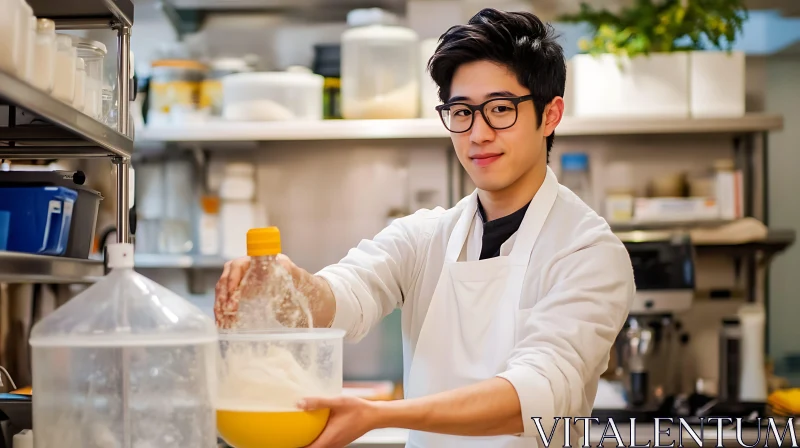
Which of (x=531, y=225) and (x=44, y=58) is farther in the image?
(x=531, y=225)

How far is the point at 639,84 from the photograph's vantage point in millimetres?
3141

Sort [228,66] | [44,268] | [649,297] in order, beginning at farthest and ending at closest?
1. [228,66]
2. [649,297]
3. [44,268]

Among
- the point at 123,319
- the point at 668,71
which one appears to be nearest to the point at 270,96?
the point at 668,71

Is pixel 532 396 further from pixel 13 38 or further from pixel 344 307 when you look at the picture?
pixel 13 38

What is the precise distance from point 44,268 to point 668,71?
236 centimetres

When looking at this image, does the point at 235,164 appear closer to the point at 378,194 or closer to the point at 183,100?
the point at 183,100

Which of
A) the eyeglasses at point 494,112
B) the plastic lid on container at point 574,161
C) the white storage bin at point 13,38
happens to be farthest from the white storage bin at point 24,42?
the plastic lid on container at point 574,161

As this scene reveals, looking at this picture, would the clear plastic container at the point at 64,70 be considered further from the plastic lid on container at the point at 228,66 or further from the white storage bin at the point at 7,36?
the plastic lid on container at the point at 228,66

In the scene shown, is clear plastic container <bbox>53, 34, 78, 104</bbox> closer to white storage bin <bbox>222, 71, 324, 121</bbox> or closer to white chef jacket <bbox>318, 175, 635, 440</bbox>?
white chef jacket <bbox>318, 175, 635, 440</bbox>

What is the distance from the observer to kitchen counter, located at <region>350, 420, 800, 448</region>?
2689 mm

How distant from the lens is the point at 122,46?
67.7 inches

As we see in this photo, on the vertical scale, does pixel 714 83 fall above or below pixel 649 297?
above

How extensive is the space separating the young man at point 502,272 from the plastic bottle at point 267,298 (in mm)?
49

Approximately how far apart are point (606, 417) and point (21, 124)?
201cm
